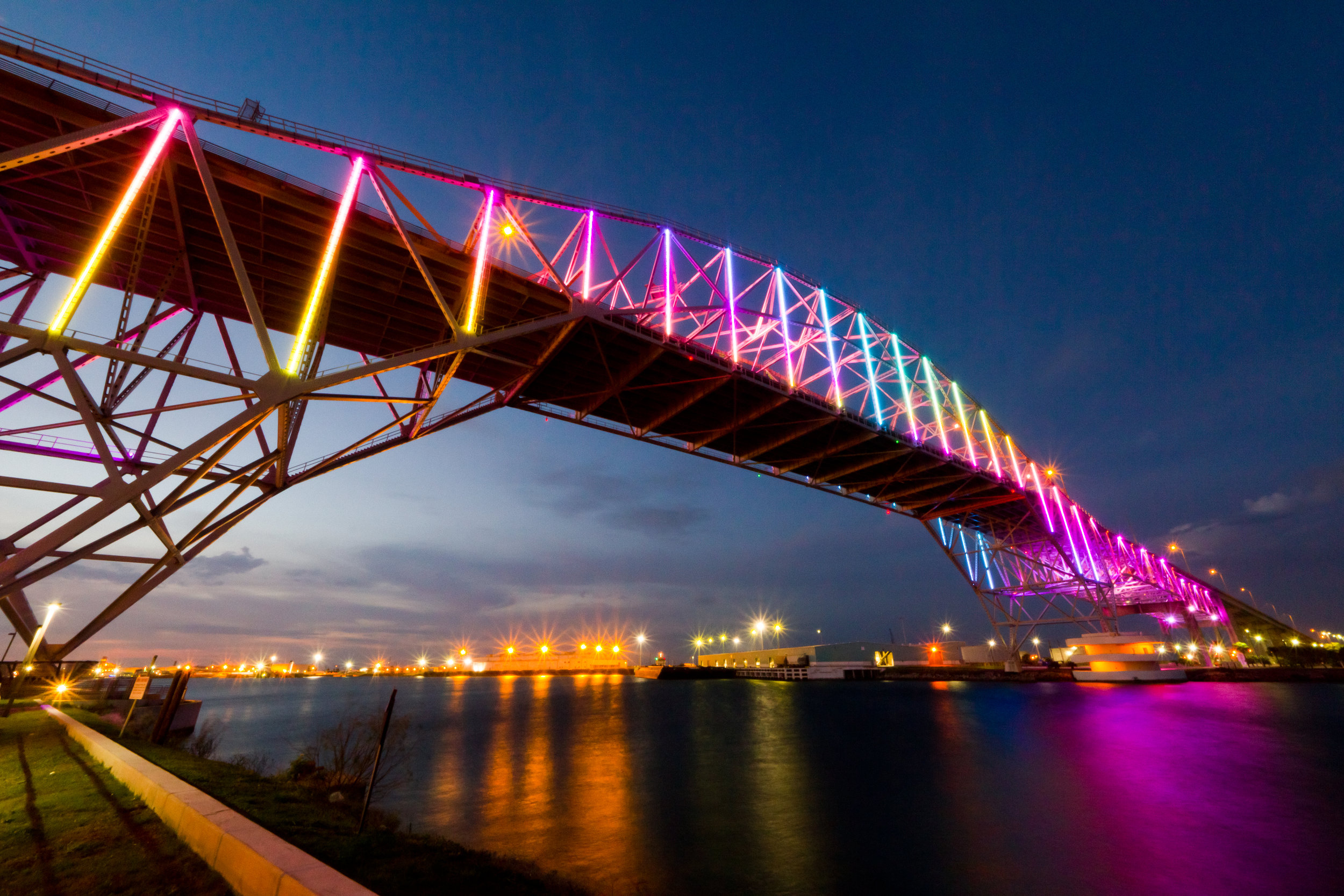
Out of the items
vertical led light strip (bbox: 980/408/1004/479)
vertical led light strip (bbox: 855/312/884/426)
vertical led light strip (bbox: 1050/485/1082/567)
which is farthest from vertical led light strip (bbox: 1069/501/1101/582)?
vertical led light strip (bbox: 855/312/884/426)

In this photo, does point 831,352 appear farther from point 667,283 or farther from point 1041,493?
point 1041,493

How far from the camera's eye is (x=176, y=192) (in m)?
14.9

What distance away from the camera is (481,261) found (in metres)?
17.7

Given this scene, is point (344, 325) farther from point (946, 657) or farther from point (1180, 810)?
point (946, 657)

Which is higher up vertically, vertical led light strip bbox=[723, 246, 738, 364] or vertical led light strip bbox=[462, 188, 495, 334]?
vertical led light strip bbox=[723, 246, 738, 364]

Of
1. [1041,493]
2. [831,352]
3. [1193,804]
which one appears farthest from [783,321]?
[1041,493]

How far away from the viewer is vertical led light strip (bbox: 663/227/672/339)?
80.0 ft

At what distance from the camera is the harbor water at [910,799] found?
→ 35.9ft

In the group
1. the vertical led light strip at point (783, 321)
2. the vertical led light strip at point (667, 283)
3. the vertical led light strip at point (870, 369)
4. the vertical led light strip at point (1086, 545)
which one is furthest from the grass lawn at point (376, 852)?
the vertical led light strip at point (1086, 545)

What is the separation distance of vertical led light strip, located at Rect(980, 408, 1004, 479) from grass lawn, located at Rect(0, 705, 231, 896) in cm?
5200

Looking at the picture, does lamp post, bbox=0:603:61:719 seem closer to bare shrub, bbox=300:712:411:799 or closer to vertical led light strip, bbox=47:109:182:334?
Result: bare shrub, bbox=300:712:411:799

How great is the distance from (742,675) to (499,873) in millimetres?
116303

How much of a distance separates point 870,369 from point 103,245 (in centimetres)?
3764

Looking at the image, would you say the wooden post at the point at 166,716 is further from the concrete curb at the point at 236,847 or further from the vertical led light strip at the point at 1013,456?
the vertical led light strip at the point at 1013,456
